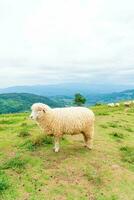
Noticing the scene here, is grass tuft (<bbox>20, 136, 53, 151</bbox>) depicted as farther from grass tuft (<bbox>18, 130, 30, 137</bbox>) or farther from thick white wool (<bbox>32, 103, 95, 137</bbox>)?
grass tuft (<bbox>18, 130, 30, 137</bbox>)

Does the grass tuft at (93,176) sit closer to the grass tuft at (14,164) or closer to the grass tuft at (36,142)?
the grass tuft at (14,164)

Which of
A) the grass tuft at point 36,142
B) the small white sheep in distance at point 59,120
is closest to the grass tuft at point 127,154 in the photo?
the small white sheep in distance at point 59,120

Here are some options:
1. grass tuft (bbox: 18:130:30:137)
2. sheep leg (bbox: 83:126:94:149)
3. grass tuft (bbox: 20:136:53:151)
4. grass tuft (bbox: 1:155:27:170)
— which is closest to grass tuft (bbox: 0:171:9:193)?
grass tuft (bbox: 1:155:27:170)

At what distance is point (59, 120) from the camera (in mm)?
14938

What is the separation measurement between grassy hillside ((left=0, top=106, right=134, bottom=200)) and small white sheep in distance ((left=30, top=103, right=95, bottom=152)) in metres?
0.93

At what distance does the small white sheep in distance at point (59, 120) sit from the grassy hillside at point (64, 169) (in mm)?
933

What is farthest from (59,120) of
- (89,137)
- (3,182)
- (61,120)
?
(3,182)

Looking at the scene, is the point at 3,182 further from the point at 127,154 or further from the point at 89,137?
the point at 127,154

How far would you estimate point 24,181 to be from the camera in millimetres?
12289

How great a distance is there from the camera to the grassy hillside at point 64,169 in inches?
464

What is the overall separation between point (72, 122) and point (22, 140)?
3.20 m

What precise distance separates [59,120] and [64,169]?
2448mm

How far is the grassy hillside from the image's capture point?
38.6ft

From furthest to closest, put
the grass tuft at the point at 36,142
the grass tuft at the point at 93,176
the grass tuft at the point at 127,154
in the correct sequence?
the grass tuft at the point at 36,142
the grass tuft at the point at 127,154
the grass tuft at the point at 93,176
